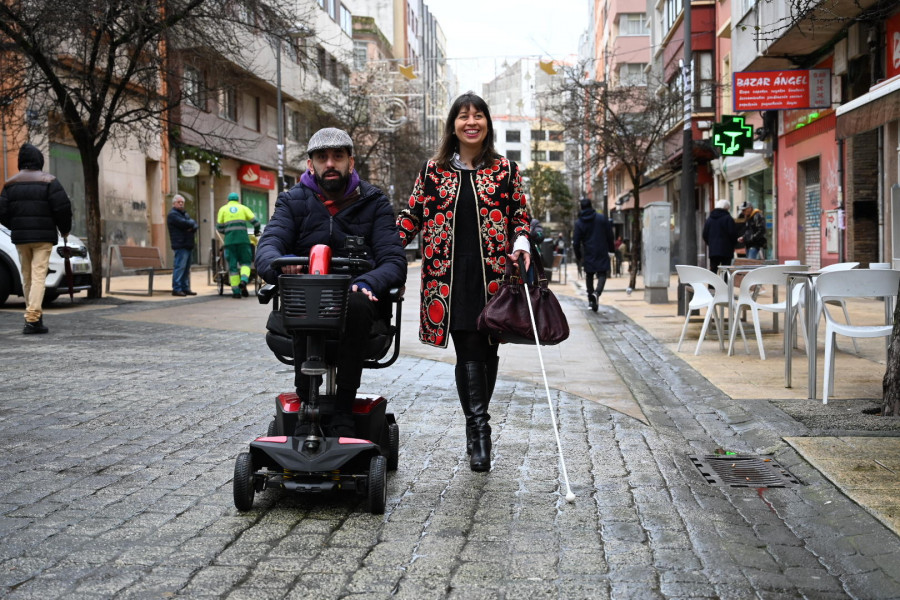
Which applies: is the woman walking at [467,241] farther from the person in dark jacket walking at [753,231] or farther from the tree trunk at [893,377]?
the person in dark jacket walking at [753,231]

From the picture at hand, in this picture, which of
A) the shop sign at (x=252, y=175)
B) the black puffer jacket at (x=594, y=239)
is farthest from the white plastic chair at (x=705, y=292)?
the shop sign at (x=252, y=175)

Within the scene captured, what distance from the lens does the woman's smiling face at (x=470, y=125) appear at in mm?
5207

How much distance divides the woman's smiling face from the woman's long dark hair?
0.6 inches

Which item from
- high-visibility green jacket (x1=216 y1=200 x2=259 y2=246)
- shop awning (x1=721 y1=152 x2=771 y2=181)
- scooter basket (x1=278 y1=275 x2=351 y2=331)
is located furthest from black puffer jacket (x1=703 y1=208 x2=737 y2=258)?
scooter basket (x1=278 y1=275 x2=351 y2=331)

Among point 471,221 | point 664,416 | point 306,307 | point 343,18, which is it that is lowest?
point 664,416

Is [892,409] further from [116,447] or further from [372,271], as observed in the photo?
[116,447]

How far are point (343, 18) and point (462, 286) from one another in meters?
56.5

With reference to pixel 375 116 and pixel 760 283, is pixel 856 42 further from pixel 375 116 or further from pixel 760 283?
pixel 375 116

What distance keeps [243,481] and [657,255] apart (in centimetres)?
1532

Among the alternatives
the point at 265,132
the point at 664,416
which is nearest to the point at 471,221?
the point at 664,416

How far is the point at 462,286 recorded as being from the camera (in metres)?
5.14

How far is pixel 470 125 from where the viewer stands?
17.1 feet

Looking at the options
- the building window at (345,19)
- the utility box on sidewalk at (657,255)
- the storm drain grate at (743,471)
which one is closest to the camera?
the storm drain grate at (743,471)

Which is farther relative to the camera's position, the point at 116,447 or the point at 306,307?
the point at 116,447
